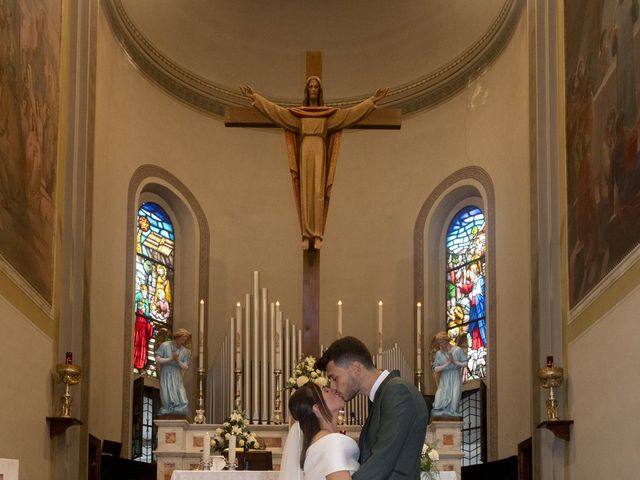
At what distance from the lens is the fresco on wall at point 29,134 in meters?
8.54

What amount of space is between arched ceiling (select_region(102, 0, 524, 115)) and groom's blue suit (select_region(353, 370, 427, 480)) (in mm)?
9476

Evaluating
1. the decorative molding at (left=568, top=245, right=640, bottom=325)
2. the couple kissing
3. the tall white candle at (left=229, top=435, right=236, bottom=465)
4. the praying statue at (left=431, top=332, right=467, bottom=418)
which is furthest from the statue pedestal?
the couple kissing

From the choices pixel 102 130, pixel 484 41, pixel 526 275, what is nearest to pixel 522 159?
pixel 526 275

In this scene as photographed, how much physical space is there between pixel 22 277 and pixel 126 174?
5.02 metres

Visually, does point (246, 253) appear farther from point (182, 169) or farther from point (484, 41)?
point (484, 41)

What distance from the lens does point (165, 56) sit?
1471 cm

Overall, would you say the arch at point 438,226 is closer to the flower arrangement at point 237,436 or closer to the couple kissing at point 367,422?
the flower arrangement at point 237,436

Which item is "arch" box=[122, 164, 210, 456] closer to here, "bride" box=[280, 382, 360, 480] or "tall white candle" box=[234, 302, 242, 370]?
"tall white candle" box=[234, 302, 242, 370]

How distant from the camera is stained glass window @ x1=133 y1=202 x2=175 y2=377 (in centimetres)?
1413

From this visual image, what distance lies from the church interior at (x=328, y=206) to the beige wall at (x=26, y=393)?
0.04 metres

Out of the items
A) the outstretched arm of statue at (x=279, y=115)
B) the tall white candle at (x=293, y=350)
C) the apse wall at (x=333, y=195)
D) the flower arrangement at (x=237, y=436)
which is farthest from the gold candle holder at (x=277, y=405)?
the outstretched arm of statue at (x=279, y=115)

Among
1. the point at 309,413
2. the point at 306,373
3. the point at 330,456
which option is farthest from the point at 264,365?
the point at 330,456

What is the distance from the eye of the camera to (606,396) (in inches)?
333

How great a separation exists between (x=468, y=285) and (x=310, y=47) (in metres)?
4.04
